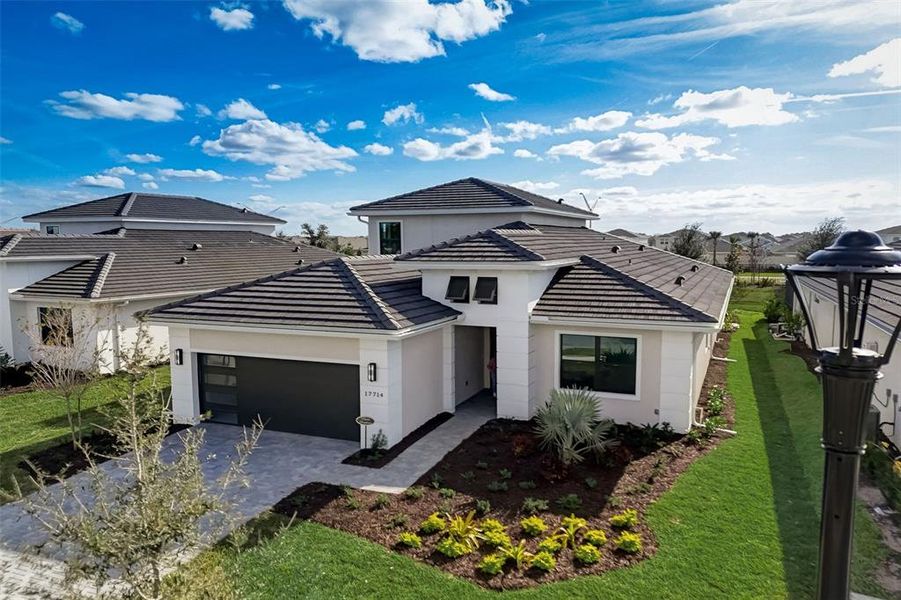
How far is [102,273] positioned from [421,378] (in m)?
16.7

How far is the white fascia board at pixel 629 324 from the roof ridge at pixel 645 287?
1.19ft

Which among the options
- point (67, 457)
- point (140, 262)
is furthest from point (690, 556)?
point (140, 262)

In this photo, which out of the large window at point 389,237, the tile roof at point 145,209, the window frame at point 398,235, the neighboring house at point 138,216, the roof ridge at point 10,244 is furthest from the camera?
the tile roof at point 145,209

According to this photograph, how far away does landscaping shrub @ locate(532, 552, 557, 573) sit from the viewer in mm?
8227

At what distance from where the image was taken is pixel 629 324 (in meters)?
13.9

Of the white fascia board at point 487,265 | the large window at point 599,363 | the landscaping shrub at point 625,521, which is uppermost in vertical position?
the white fascia board at point 487,265

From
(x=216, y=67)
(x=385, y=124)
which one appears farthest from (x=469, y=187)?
(x=216, y=67)

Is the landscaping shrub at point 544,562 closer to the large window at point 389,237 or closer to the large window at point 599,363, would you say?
the large window at point 599,363

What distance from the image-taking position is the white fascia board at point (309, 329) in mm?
12875

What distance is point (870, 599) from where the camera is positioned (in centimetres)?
733

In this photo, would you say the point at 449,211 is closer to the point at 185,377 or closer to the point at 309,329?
the point at 309,329

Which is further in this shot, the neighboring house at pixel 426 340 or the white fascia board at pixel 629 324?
the neighboring house at pixel 426 340

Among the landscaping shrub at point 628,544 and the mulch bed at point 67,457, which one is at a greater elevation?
the landscaping shrub at point 628,544

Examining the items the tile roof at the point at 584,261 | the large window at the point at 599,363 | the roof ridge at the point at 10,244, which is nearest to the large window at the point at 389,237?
the tile roof at the point at 584,261
